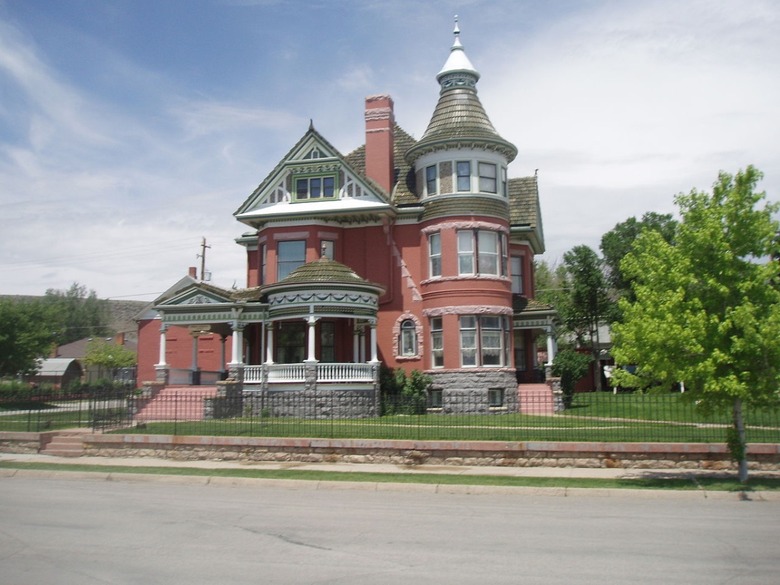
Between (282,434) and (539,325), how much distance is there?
54.3 ft

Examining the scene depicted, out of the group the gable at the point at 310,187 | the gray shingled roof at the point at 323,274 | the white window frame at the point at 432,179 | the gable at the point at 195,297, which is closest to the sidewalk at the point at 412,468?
the gray shingled roof at the point at 323,274

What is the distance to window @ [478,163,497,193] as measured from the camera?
3191 cm

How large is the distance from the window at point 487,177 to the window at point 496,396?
840 cm

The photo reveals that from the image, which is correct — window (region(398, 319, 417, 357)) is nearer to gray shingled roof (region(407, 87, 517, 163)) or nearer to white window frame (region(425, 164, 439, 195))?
white window frame (region(425, 164, 439, 195))

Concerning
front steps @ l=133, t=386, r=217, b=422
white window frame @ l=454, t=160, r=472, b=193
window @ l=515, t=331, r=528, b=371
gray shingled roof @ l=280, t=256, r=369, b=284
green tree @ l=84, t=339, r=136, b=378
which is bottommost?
front steps @ l=133, t=386, r=217, b=422

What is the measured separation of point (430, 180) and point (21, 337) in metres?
32.5

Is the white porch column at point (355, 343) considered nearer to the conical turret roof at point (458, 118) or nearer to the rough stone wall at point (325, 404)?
the rough stone wall at point (325, 404)

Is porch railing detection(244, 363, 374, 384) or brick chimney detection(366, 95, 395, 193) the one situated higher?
brick chimney detection(366, 95, 395, 193)

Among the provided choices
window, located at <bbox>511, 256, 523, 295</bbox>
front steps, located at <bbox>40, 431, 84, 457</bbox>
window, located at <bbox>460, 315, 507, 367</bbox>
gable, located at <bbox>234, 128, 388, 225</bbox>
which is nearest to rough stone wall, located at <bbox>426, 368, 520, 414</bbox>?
window, located at <bbox>460, 315, 507, 367</bbox>

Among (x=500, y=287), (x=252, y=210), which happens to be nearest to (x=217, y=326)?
(x=252, y=210)

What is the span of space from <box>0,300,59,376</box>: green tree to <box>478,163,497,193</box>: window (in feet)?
112

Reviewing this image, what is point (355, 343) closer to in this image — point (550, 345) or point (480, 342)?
point (480, 342)

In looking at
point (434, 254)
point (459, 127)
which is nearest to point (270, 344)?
point (434, 254)

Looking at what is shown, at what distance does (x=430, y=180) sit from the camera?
32594 mm
